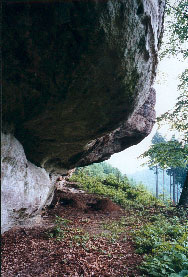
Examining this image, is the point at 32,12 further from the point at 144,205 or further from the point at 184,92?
the point at 144,205

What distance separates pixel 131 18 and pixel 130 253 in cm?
622

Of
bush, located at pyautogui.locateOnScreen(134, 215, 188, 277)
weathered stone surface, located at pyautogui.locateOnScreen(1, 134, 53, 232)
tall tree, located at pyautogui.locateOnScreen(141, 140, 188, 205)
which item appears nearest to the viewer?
weathered stone surface, located at pyautogui.locateOnScreen(1, 134, 53, 232)

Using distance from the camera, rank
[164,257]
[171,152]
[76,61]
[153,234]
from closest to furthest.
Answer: [76,61], [164,257], [153,234], [171,152]

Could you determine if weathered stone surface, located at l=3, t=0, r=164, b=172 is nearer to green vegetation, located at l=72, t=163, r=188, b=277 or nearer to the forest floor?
the forest floor

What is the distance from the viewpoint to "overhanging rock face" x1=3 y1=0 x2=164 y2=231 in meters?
2.20

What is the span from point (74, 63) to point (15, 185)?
2775mm

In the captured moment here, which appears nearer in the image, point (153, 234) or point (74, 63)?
point (74, 63)

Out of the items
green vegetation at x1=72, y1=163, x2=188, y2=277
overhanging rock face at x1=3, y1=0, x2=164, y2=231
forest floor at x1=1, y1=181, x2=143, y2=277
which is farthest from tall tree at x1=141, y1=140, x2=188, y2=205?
overhanging rock face at x1=3, y1=0, x2=164, y2=231

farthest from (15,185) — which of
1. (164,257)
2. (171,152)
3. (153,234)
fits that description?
(171,152)

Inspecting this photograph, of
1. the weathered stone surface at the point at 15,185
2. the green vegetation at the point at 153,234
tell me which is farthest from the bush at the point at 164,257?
the weathered stone surface at the point at 15,185

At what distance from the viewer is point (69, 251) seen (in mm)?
5164

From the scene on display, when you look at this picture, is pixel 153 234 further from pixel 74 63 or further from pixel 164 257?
pixel 74 63

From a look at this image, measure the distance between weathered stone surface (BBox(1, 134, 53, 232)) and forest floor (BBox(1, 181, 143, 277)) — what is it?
1.17m

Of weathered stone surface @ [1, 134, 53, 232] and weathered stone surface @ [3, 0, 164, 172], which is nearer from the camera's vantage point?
weathered stone surface @ [3, 0, 164, 172]
